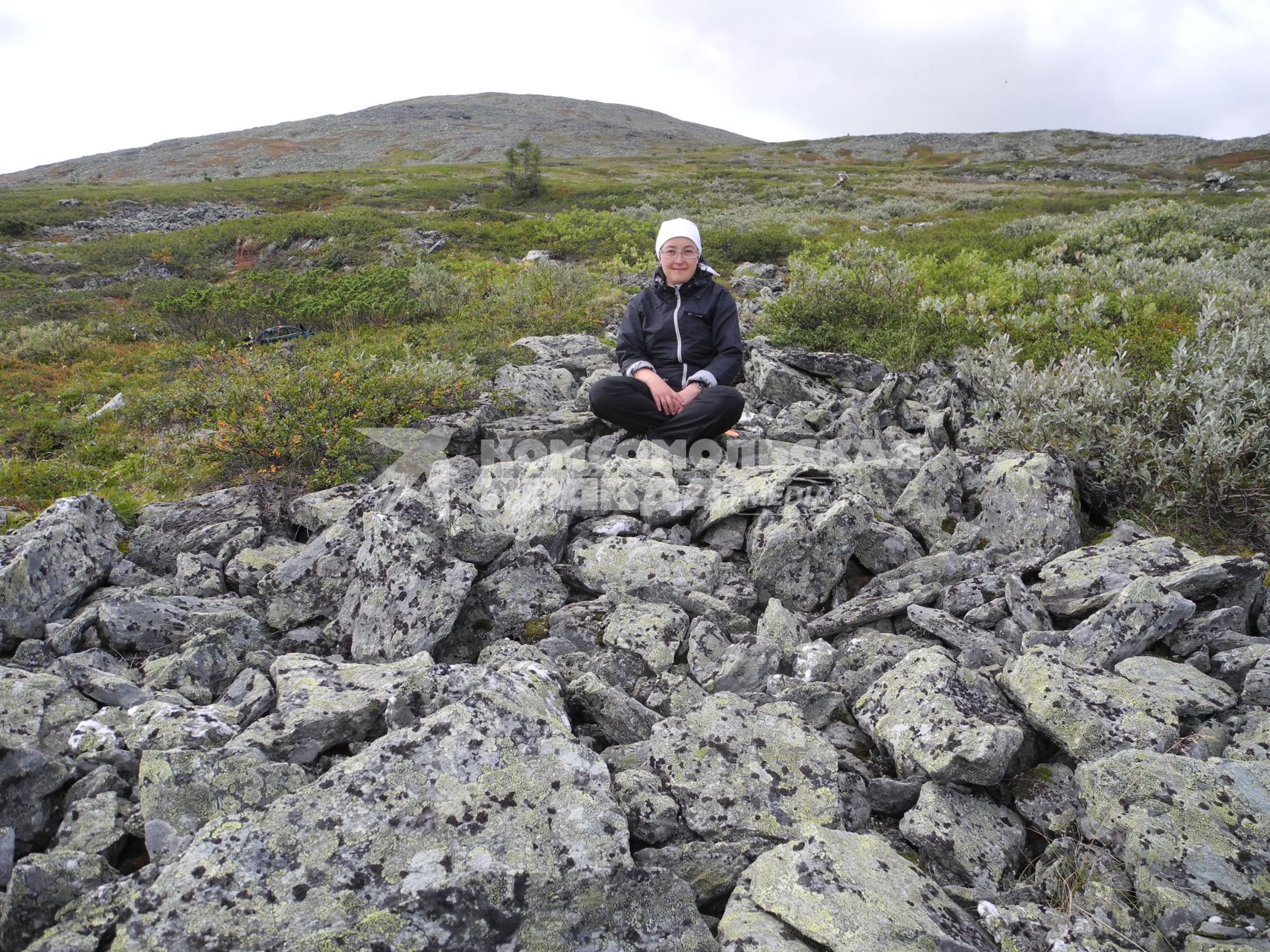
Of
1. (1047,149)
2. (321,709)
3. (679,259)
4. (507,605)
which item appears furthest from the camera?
(1047,149)

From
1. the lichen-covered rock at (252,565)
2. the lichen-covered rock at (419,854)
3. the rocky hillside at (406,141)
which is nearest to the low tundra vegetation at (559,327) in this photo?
the lichen-covered rock at (252,565)

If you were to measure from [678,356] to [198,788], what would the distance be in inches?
227

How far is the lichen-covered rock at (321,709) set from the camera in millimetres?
2820

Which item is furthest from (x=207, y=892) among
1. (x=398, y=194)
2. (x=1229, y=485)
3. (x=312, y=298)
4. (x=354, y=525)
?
(x=398, y=194)

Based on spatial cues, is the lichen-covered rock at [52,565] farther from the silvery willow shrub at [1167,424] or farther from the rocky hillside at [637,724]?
the silvery willow shrub at [1167,424]

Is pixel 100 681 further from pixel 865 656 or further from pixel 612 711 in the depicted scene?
pixel 865 656

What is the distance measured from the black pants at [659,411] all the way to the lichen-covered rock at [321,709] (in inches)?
155

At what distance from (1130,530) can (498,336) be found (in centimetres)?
971

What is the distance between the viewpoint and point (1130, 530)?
4.61 meters

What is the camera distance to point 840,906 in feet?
6.98

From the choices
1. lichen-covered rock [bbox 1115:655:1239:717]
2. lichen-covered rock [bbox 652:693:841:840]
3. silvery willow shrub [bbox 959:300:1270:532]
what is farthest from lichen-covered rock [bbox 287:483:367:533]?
silvery willow shrub [bbox 959:300:1270:532]

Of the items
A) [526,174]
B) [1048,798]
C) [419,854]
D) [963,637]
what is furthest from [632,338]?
[526,174]

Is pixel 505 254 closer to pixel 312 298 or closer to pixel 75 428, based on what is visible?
pixel 312 298

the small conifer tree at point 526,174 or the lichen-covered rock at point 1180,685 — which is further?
the small conifer tree at point 526,174
